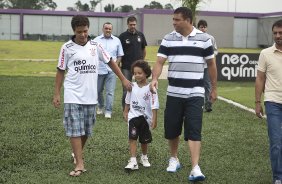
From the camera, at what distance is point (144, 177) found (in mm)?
6453

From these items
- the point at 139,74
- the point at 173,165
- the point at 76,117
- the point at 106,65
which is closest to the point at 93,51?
the point at 139,74

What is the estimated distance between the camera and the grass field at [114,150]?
6438 mm

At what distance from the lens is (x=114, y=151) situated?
790cm

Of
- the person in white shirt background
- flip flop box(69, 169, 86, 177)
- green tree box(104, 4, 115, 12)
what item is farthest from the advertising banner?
green tree box(104, 4, 115, 12)

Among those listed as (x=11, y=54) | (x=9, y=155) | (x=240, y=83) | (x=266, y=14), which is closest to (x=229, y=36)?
(x=266, y=14)

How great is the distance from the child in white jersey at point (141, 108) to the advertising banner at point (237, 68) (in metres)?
14.4

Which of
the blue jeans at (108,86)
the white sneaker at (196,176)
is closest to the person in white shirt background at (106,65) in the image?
the blue jeans at (108,86)

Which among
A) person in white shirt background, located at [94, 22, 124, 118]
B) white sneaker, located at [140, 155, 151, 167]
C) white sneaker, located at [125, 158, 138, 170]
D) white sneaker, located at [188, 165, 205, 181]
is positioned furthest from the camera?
person in white shirt background, located at [94, 22, 124, 118]

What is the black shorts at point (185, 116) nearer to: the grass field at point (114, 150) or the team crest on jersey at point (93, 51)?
the grass field at point (114, 150)

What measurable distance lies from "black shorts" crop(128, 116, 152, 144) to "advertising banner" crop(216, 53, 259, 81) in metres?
14.4

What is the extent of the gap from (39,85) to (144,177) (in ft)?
42.0

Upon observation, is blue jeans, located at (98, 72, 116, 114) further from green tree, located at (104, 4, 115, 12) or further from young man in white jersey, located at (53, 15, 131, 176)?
green tree, located at (104, 4, 115, 12)

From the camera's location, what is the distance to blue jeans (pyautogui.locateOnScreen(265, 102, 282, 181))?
591 cm

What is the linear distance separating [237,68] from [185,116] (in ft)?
50.0
